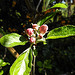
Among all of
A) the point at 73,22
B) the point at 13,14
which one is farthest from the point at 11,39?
the point at 73,22

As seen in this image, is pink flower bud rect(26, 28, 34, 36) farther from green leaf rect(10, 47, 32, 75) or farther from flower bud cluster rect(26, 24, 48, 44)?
green leaf rect(10, 47, 32, 75)

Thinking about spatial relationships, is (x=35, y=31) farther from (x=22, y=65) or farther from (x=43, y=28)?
(x=22, y=65)

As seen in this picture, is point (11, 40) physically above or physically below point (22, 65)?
above

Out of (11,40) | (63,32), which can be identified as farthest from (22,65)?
(63,32)

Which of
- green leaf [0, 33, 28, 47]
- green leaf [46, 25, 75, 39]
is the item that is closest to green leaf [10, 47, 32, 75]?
green leaf [0, 33, 28, 47]

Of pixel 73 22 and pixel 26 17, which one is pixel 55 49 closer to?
pixel 26 17

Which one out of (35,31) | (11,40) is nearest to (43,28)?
(35,31)

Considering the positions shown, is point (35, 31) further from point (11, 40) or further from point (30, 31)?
point (11, 40)

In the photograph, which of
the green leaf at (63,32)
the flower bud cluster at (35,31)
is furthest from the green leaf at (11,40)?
the green leaf at (63,32)
